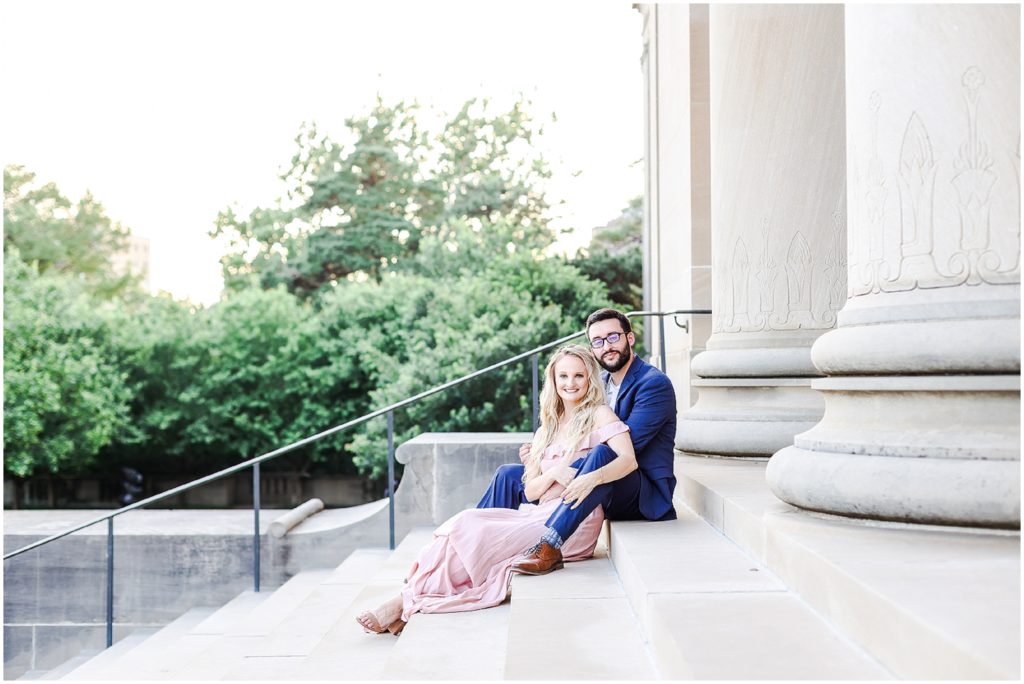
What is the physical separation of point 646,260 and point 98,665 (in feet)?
27.3

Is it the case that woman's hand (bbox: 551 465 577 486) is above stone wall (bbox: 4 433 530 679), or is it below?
above

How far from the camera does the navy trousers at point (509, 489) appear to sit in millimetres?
5820

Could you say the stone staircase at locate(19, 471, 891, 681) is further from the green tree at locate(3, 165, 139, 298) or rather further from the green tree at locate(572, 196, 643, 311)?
the green tree at locate(3, 165, 139, 298)

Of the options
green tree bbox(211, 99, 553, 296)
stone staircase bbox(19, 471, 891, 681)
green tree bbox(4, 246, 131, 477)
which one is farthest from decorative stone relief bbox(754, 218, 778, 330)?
green tree bbox(211, 99, 553, 296)

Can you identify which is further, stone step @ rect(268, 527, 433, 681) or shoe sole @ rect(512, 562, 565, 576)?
shoe sole @ rect(512, 562, 565, 576)

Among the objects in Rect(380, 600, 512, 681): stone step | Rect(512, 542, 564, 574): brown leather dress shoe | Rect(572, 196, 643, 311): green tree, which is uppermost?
Rect(572, 196, 643, 311): green tree

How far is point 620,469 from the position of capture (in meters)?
5.25

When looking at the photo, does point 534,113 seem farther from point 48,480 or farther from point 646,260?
point 646,260

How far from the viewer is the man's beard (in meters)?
5.76

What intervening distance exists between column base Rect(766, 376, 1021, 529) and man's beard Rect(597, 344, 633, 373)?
5.93 ft

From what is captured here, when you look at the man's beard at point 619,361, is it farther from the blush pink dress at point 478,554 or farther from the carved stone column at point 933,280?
the carved stone column at point 933,280

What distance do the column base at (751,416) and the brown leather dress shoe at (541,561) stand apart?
240cm

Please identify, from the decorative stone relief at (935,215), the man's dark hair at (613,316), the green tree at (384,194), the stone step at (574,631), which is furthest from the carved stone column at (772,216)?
the green tree at (384,194)

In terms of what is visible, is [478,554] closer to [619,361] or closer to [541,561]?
[541,561]
